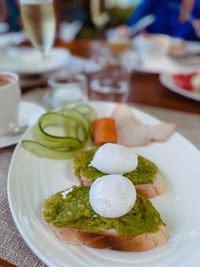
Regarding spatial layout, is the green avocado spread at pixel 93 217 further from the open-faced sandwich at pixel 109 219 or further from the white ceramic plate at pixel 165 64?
the white ceramic plate at pixel 165 64

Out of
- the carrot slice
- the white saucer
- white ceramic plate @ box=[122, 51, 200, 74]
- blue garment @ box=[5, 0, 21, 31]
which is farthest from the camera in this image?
blue garment @ box=[5, 0, 21, 31]

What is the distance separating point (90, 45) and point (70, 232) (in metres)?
2.88

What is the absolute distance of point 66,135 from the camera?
50.3 inches

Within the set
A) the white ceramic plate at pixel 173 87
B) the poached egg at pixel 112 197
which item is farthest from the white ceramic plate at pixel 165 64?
the poached egg at pixel 112 197

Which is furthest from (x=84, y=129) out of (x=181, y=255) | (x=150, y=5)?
(x=150, y=5)

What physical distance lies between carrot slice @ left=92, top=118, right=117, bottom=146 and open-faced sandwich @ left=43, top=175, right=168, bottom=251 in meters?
0.42

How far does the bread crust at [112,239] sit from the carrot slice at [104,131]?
1.80 ft

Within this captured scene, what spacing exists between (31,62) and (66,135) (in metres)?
1.29

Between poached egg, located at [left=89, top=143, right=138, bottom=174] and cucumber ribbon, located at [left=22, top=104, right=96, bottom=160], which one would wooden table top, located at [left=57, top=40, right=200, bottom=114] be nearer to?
cucumber ribbon, located at [left=22, top=104, right=96, bottom=160]

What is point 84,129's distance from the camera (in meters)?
1.30

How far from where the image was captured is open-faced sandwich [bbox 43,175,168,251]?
72cm

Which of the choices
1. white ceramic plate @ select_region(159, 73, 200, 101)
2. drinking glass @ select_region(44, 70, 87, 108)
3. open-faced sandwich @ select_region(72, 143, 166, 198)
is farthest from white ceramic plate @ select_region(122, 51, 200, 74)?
open-faced sandwich @ select_region(72, 143, 166, 198)

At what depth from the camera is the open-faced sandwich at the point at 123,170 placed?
938mm

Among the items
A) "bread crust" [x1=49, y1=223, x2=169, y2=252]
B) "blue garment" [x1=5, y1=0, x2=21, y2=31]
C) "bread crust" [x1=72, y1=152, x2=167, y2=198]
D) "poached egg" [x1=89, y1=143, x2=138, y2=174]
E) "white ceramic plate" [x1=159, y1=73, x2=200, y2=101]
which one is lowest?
"blue garment" [x1=5, y1=0, x2=21, y2=31]
